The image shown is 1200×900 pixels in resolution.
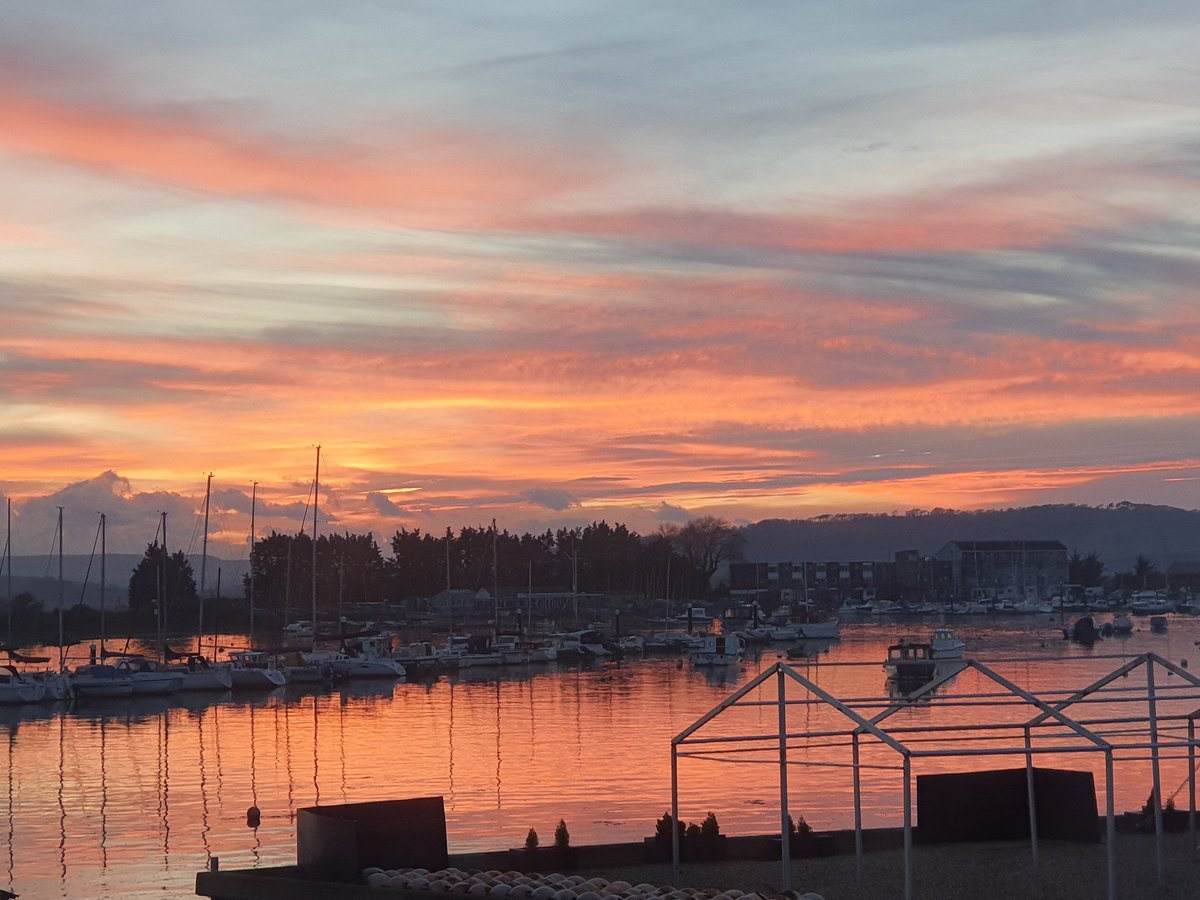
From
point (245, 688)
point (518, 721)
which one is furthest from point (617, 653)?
point (518, 721)

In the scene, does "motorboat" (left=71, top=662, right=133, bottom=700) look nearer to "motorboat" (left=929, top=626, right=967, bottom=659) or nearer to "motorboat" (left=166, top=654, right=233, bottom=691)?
"motorboat" (left=166, top=654, right=233, bottom=691)

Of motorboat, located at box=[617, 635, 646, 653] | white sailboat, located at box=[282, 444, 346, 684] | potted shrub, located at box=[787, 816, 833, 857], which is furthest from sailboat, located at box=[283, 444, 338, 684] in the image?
potted shrub, located at box=[787, 816, 833, 857]

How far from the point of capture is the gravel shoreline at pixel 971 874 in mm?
26906

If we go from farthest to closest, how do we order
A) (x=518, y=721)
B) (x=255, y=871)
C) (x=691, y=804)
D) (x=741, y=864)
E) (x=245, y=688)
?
(x=245, y=688) → (x=518, y=721) → (x=691, y=804) → (x=741, y=864) → (x=255, y=871)

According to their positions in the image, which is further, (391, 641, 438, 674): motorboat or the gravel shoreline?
(391, 641, 438, 674): motorboat

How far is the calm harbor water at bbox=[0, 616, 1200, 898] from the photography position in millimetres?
48125

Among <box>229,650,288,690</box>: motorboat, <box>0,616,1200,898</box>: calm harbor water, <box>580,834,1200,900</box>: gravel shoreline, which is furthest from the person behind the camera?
<box>229,650,288,690</box>: motorboat

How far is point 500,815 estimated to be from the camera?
2136 inches

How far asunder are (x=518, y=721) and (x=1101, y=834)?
6624 centimetres

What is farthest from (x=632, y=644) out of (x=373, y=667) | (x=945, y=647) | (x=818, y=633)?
(x=373, y=667)

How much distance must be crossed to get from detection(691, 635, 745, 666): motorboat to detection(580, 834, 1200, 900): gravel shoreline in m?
110

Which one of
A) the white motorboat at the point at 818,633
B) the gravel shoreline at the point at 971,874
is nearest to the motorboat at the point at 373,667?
the white motorboat at the point at 818,633

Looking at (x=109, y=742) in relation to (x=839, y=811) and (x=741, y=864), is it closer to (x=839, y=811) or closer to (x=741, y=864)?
(x=839, y=811)

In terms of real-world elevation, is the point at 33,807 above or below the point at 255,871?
below
